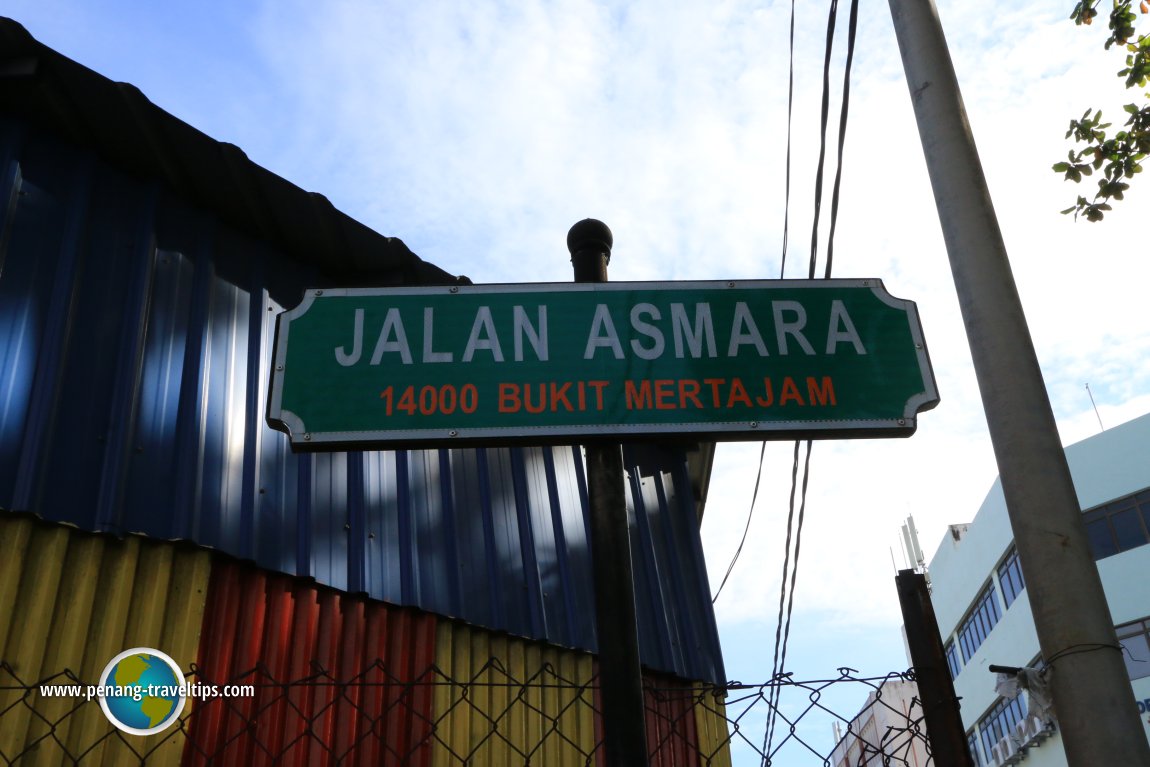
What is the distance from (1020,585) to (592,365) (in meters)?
28.9

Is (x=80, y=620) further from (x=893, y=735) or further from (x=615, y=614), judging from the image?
(x=893, y=735)

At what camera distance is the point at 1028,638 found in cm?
2688

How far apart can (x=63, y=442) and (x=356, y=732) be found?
6.79ft

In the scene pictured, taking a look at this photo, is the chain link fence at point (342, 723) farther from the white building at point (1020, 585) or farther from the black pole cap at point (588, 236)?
the white building at point (1020, 585)

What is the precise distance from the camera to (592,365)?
8.33ft

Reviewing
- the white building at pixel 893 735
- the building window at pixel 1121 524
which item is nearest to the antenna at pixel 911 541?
the building window at pixel 1121 524

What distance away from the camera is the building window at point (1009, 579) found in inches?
1121

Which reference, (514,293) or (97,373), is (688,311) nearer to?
(514,293)

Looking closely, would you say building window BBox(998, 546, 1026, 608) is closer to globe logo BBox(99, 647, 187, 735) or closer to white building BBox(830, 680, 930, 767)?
white building BBox(830, 680, 930, 767)

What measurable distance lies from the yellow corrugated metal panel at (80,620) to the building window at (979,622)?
101 ft

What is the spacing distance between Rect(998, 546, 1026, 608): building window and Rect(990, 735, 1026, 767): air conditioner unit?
446 cm

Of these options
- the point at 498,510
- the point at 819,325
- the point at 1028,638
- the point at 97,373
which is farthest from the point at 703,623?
the point at 1028,638

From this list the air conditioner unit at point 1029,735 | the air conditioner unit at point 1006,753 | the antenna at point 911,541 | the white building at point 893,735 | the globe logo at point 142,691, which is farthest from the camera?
the antenna at point 911,541

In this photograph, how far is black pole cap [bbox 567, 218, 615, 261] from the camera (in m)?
2.80
